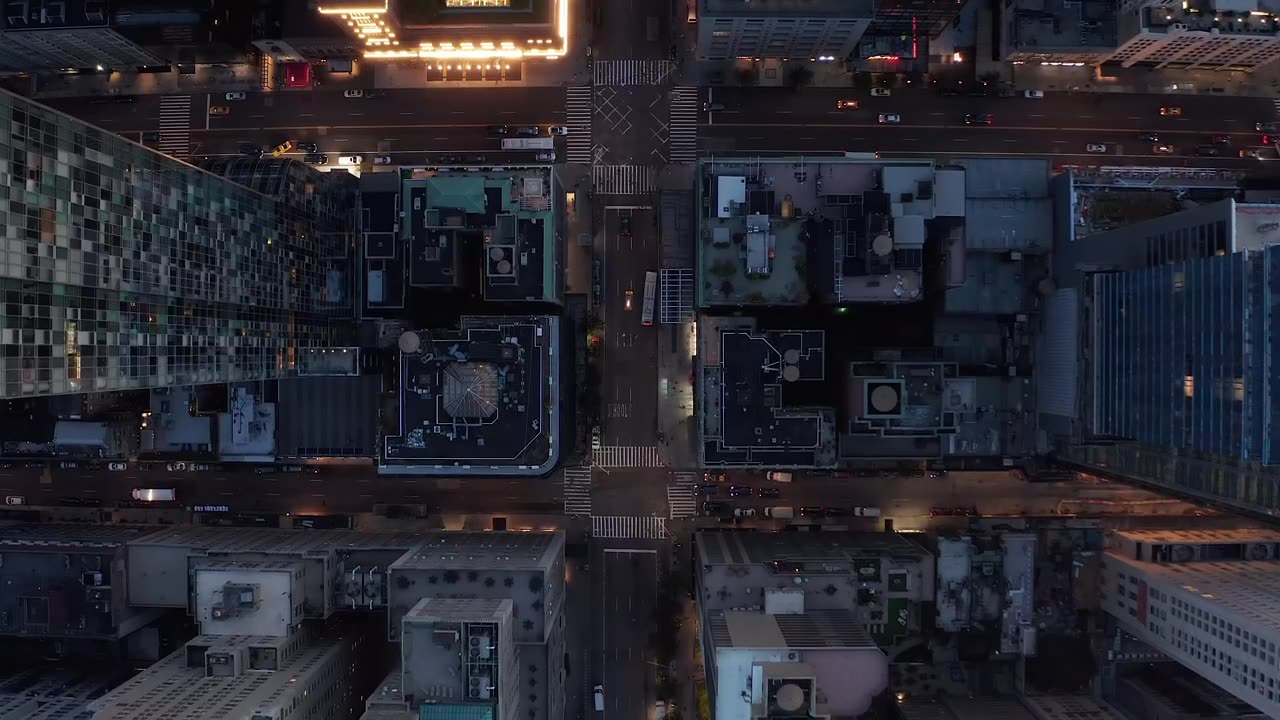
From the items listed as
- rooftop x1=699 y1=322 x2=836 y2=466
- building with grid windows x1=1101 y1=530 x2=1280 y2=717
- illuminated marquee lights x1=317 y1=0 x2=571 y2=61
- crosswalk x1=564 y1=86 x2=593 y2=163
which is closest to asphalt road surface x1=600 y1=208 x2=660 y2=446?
crosswalk x1=564 y1=86 x2=593 y2=163

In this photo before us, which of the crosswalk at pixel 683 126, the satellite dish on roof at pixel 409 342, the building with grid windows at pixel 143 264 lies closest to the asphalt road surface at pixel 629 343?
the crosswalk at pixel 683 126

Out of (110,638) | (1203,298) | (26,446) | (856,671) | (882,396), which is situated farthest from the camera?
(26,446)

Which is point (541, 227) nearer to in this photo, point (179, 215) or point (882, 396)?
point (179, 215)

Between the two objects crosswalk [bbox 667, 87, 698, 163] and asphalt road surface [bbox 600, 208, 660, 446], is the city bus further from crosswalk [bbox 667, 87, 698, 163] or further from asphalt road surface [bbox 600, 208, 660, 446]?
crosswalk [bbox 667, 87, 698, 163]

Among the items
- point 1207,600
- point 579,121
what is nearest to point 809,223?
point 579,121

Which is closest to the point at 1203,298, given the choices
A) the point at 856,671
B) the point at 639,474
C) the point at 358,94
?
the point at 856,671
